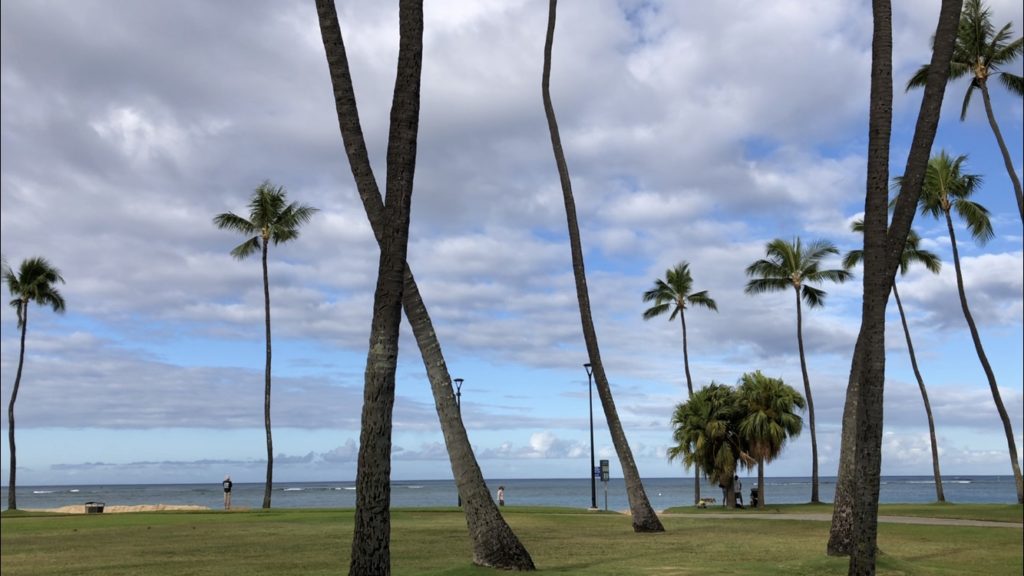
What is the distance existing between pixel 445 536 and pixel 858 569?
13007 mm

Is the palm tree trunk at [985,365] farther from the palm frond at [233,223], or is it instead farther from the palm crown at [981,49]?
the palm frond at [233,223]

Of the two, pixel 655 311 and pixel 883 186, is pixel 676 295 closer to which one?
pixel 655 311

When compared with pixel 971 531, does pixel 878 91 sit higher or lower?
higher

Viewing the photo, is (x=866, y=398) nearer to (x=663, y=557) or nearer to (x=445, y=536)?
(x=663, y=557)

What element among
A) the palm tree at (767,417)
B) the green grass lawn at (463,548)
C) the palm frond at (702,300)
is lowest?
the green grass lawn at (463,548)

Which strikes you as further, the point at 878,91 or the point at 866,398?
the point at 878,91

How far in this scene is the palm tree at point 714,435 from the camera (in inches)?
1815

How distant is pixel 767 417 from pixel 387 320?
3717cm

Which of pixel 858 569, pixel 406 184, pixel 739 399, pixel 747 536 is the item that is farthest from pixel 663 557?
pixel 739 399

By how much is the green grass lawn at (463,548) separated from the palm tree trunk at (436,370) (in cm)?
57

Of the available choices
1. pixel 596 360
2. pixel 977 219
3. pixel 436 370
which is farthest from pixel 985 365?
pixel 436 370

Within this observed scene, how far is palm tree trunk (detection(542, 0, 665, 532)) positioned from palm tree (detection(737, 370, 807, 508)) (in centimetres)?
2136

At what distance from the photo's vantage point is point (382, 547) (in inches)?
451

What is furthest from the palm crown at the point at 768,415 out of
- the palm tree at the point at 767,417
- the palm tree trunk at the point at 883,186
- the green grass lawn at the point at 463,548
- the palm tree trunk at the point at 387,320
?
the palm tree trunk at the point at 387,320
